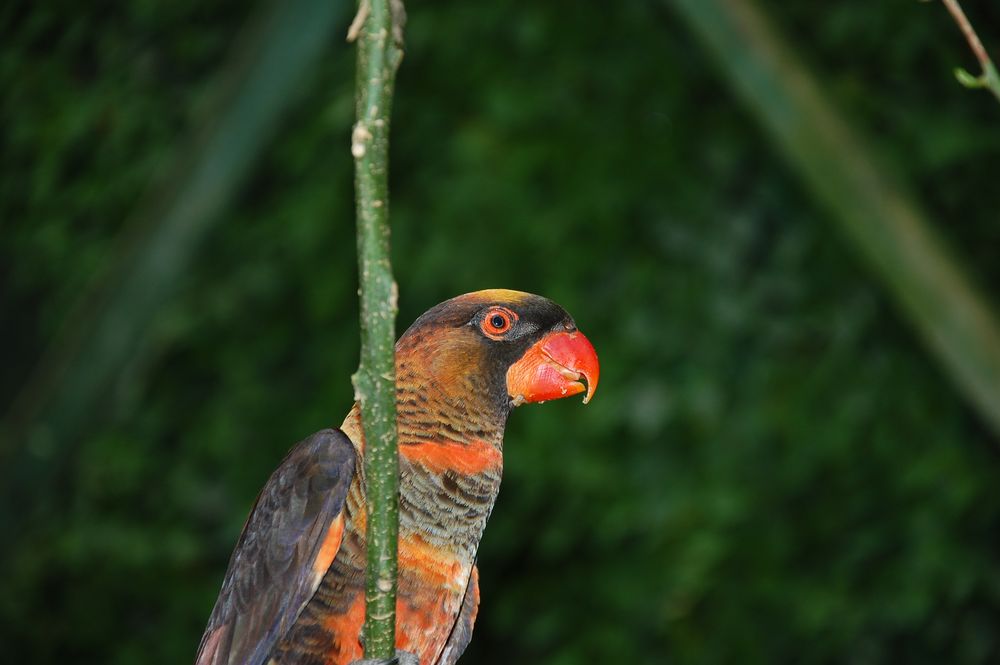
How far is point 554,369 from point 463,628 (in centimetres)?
36

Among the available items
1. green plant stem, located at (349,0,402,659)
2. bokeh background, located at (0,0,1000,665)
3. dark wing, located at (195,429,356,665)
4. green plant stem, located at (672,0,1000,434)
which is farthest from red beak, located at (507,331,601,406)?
bokeh background, located at (0,0,1000,665)

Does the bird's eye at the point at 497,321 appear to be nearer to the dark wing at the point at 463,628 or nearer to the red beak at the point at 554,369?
the red beak at the point at 554,369

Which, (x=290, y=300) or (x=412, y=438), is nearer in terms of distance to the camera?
(x=412, y=438)

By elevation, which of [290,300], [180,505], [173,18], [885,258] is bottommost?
[180,505]

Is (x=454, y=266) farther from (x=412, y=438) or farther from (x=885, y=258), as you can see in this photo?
(x=412, y=438)

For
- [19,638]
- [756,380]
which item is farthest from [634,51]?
[19,638]

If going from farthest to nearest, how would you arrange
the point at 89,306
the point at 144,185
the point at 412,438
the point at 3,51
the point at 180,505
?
the point at 180,505 → the point at 144,185 → the point at 89,306 → the point at 3,51 → the point at 412,438

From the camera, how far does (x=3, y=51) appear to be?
50.9 inches

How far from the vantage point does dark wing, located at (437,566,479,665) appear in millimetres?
1157

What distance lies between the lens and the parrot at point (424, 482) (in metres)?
0.99

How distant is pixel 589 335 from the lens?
2.26 metres

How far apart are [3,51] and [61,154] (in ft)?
1.82

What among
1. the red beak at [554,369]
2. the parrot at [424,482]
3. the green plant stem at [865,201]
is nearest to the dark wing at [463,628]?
the parrot at [424,482]

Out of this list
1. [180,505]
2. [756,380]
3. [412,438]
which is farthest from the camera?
[180,505]
